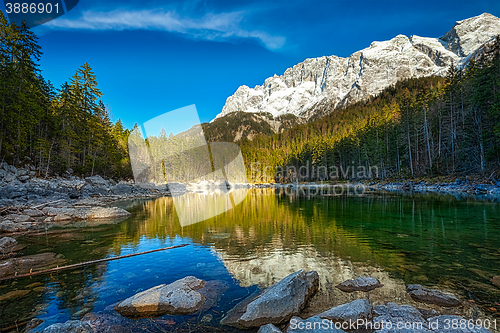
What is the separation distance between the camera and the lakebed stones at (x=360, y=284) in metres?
7.18

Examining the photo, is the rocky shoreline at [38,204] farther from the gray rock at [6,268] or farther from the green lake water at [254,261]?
the gray rock at [6,268]

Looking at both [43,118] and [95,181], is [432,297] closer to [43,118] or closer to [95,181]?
[95,181]

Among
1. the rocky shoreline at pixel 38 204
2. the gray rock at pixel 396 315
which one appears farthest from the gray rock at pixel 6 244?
the gray rock at pixel 396 315

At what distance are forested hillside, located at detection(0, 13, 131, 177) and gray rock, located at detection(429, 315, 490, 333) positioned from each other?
137 feet

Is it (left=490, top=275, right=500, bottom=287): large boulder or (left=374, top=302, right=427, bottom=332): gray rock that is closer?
(left=374, top=302, right=427, bottom=332): gray rock

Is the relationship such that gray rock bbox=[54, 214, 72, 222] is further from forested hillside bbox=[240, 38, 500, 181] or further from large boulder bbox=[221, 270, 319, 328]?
forested hillside bbox=[240, 38, 500, 181]

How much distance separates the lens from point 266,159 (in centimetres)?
12150

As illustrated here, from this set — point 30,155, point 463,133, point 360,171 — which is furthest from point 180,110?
point 360,171

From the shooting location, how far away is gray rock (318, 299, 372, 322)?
5.27 m

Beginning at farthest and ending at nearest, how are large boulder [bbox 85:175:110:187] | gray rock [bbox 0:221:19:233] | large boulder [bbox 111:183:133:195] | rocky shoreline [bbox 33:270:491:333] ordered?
large boulder [bbox 111:183:133:195] → large boulder [bbox 85:175:110:187] → gray rock [bbox 0:221:19:233] → rocky shoreline [bbox 33:270:491:333]

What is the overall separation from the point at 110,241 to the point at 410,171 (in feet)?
211

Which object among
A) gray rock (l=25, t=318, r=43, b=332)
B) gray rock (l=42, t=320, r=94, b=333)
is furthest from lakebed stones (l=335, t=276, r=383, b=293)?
gray rock (l=25, t=318, r=43, b=332)

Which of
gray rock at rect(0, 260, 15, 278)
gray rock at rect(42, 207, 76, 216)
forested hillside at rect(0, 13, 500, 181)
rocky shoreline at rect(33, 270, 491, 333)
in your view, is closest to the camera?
rocky shoreline at rect(33, 270, 491, 333)

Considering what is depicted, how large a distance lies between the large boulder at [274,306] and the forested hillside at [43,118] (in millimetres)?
38054
